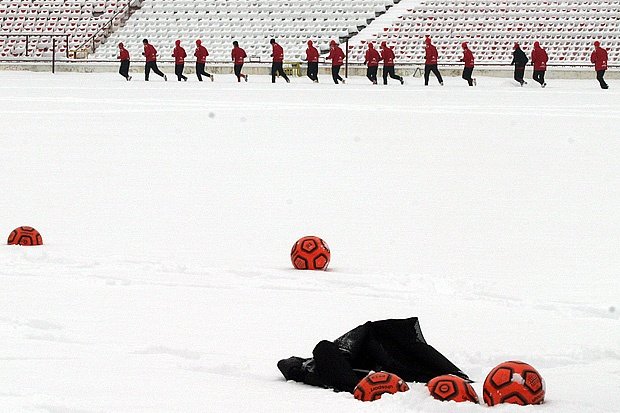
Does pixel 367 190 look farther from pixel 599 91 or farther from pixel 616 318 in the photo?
pixel 599 91

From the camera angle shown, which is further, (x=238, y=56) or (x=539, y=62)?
(x=238, y=56)

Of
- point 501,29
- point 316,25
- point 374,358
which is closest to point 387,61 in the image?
point 501,29

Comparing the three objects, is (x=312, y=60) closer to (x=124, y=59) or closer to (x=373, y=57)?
(x=373, y=57)

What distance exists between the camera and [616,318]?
228 inches

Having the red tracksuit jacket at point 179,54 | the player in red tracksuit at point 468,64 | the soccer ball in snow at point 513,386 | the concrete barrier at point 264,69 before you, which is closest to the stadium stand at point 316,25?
the concrete barrier at point 264,69

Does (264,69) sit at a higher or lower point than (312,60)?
lower

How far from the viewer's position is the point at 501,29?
41344mm

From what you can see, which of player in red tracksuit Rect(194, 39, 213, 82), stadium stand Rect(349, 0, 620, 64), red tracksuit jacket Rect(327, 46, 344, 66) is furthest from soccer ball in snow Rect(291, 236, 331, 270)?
stadium stand Rect(349, 0, 620, 64)

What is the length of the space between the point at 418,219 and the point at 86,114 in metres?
12.0

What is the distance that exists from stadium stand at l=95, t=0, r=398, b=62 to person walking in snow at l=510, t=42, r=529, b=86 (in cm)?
977

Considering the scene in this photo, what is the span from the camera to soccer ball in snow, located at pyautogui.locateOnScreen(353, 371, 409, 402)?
4.05m

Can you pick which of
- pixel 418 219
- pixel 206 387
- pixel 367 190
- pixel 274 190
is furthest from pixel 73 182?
pixel 206 387

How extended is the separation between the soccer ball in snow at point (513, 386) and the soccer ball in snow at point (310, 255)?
10.3ft

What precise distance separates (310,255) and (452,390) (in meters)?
3.18
